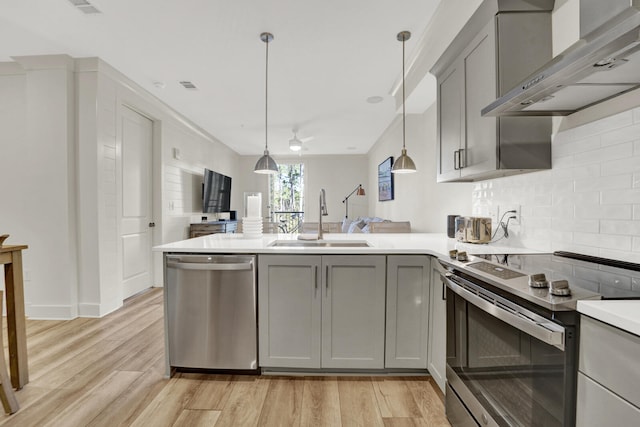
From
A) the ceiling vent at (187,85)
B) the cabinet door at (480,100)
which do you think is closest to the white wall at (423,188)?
the cabinet door at (480,100)

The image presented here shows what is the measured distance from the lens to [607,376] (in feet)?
2.51

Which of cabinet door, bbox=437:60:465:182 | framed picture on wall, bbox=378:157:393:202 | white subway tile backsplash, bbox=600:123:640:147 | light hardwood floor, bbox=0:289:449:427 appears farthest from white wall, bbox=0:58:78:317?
framed picture on wall, bbox=378:157:393:202

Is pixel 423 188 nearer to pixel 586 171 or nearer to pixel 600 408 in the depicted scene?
pixel 586 171

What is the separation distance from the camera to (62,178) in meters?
3.17

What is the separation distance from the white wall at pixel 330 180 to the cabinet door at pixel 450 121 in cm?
592

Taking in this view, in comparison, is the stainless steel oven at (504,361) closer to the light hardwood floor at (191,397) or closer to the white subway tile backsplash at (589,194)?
the light hardwood floor at (191,397)

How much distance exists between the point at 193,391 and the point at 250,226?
1.18 meters

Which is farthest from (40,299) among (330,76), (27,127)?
(330,76)

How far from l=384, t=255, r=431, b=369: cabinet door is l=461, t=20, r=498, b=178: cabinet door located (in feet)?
2.25

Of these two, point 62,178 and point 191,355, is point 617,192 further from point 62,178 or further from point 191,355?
point 62,178

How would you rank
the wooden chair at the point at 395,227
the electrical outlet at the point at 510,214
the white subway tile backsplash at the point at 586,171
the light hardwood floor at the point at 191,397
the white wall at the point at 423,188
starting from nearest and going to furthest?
the white subway tile backsplash at the point at 586,171
the light hardwood floor at the point at 191,397
the electrical outlet at the point at 510,214
the white wall at the point at 423,188
the wooden chair at the point at 395,227

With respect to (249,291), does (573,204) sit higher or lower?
higher

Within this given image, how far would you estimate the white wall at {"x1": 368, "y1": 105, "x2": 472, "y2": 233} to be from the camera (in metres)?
3.01

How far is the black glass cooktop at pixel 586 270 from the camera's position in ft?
3.12
